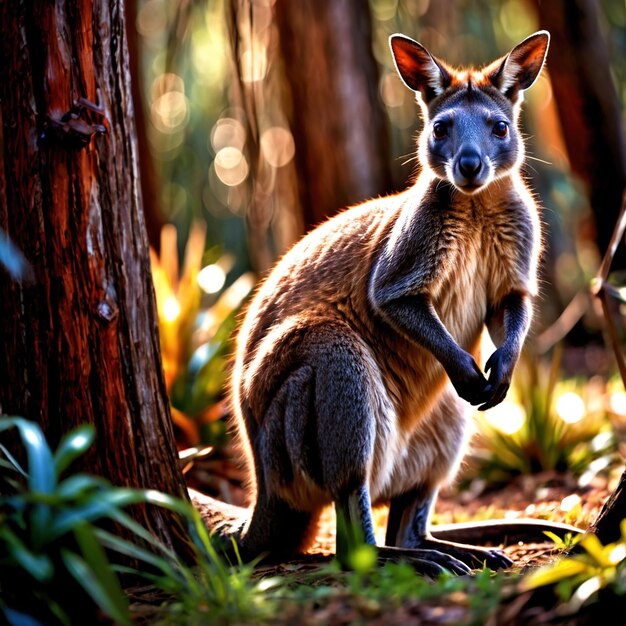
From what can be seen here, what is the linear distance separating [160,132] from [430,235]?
42.8 ft

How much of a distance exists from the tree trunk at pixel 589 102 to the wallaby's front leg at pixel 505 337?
5.24 meters

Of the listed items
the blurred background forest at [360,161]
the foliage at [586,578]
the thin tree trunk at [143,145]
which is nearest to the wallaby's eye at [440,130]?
the blurred background forest at [360,161]

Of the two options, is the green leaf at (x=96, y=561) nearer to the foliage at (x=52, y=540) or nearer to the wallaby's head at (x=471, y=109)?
the foliage at (x=52, y=540)

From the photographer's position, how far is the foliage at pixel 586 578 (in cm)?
298

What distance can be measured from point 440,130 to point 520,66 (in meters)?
0.59

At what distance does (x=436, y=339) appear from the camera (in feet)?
15.0

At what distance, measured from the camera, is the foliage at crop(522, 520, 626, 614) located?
9.78 feet

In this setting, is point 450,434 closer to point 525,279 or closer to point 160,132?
point 525,279

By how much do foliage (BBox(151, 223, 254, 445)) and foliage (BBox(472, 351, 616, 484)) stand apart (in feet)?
7.12

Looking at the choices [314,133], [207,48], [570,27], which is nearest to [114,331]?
[314,133]

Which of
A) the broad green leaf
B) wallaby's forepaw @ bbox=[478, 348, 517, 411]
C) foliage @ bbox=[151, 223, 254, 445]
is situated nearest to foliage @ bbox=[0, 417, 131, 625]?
the broad green leaf

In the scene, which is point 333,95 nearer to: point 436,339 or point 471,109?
point 471,109

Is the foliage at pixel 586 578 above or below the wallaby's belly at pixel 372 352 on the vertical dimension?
below

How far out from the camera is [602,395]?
8.58 metres
